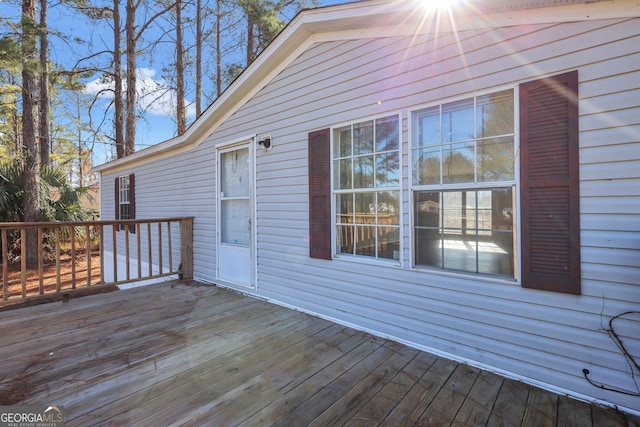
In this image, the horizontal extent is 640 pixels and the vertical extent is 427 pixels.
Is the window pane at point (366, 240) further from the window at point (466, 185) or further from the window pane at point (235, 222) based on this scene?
the window pane at point (235, 222)

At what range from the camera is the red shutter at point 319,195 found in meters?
3.30

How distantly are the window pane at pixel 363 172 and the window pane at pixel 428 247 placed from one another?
2.28 feet

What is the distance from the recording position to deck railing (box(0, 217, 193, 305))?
3.75m

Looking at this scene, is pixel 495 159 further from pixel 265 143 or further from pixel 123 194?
pixel 123 194

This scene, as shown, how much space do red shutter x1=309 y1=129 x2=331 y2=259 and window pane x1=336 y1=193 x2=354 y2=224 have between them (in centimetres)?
10

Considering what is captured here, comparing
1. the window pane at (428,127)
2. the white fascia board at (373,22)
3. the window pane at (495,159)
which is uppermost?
the white fascia board at (373,22)

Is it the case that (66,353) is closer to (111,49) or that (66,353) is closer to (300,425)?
(300,425)

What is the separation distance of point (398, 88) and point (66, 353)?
3.62 m

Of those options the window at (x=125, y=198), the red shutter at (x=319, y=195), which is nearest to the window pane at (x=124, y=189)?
the window at (x=125, y=198)

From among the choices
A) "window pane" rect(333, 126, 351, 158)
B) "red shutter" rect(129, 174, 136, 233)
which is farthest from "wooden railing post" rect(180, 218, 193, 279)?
"window pane" rect(333, 126, 351, 158)

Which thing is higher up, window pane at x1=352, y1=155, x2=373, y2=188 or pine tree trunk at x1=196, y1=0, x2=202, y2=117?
pine tree trunk at x1=196, y1=0, x2=202, y2=117

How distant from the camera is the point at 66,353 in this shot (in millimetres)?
2537

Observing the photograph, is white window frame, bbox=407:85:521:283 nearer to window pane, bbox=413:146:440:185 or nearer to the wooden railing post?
window pane, bbox=413:146:440:185

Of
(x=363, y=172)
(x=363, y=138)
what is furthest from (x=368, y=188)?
(x=363, y=138)
